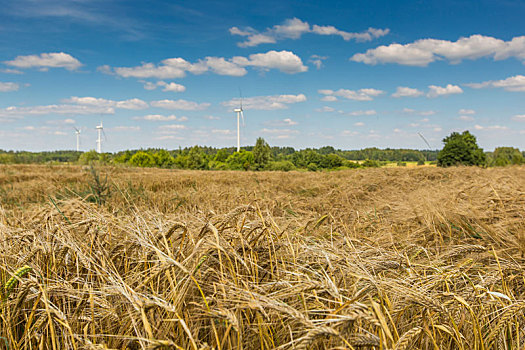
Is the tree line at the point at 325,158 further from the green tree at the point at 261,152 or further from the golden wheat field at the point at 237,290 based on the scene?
the golden wheat field at the point at 237,290

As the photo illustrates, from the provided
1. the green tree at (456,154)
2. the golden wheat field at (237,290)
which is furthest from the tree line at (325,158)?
the golden wheat field at (237,290)

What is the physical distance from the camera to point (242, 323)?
5.56ft

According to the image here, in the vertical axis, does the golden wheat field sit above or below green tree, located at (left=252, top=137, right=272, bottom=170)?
below

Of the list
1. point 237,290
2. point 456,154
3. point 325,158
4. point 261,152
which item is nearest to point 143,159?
point 261,152

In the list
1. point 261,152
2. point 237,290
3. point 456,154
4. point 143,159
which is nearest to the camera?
point 237,290

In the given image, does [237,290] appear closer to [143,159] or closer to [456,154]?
→ [456,154]

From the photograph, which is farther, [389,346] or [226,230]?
[226,230]

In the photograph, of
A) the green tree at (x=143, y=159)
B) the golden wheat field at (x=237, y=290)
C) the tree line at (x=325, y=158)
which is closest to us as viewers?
the golden wheat field at (x=237, y=290)

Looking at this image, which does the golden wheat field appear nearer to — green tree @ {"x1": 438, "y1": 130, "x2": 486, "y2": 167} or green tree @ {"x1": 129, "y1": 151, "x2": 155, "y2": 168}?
green tree @ {"x1": 438, "y1": 130, "x2": 486, "y2": 167}

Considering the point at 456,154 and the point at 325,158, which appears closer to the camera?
the point at 456,154

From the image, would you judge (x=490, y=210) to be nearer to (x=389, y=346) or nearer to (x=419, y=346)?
(x=419, y=346)

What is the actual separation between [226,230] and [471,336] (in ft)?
5.55

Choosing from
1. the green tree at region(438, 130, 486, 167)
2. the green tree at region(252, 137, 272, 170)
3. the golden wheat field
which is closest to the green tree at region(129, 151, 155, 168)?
the green tree at region(252, 137, 272, 170)

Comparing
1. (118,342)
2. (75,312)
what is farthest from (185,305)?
(75,312)
